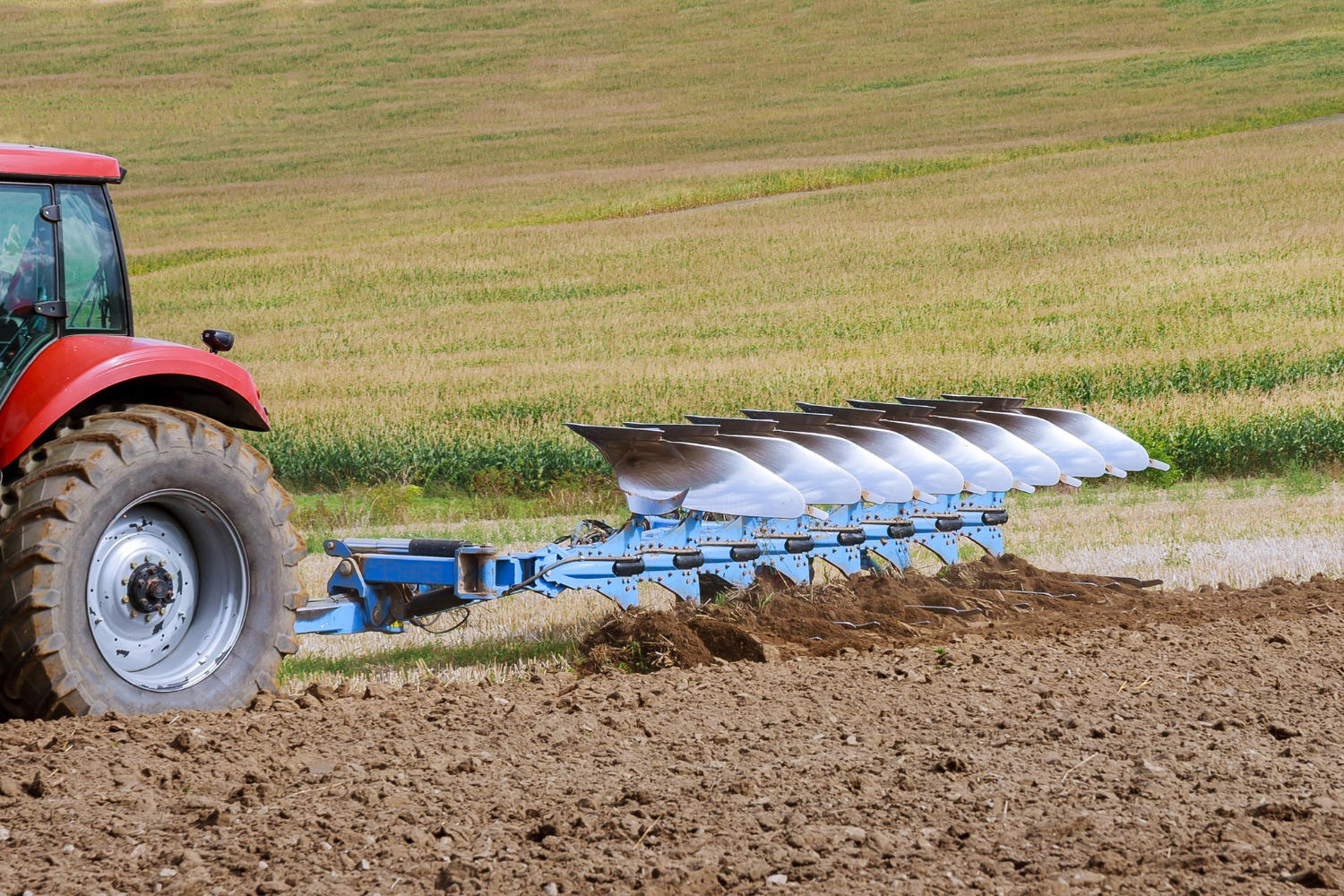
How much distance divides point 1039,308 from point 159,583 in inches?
698

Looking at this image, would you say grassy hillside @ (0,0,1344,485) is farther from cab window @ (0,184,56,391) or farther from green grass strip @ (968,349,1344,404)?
cab window @ (0,184,56,391)

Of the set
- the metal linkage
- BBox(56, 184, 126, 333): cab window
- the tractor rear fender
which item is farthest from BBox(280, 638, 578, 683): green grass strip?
BBox(56, 184, 126, 333): cab window

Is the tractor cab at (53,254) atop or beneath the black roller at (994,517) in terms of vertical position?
atop

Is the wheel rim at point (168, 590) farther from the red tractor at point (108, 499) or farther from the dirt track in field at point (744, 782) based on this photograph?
the dirt track in field at point (744, 782)

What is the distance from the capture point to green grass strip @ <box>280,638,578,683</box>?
626cm

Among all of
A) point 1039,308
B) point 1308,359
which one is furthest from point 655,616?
point 1039,308

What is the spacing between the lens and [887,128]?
42.4 meters

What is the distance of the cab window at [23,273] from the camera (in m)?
4.61

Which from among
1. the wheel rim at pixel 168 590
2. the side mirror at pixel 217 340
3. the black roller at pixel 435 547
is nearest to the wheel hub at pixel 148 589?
the wheel rim at pixel 168 590

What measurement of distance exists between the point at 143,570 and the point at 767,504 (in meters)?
2.85

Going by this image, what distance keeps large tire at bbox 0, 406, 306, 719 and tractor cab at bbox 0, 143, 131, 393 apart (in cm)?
40

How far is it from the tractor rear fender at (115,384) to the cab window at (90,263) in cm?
11

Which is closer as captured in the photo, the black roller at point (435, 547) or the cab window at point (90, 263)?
the cab window at point (90, 263)

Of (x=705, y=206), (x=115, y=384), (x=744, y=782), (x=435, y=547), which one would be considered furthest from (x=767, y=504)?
(x=705, y=206)
